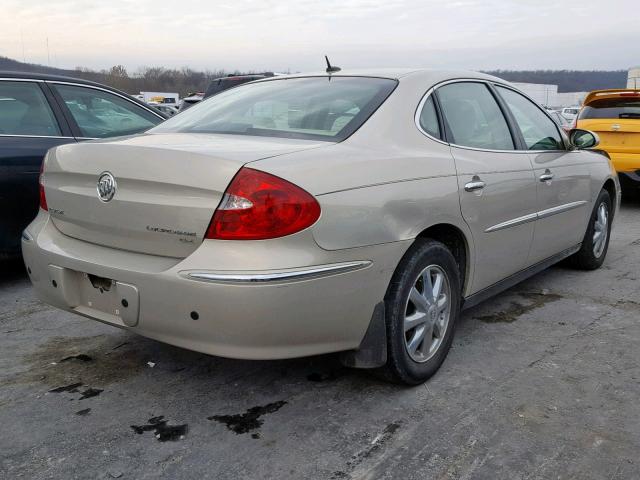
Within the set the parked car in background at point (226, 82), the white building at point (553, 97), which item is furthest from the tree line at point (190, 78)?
the parked car in background at point (226, 82)

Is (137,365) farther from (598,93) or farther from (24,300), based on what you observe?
(598,93)

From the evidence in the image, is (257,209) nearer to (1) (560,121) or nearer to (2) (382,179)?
(2) (382,179)

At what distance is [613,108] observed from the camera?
862 cm

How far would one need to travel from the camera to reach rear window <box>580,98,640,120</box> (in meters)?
8.40

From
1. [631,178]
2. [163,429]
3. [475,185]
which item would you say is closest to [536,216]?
[475,185]

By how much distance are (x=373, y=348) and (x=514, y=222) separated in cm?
139

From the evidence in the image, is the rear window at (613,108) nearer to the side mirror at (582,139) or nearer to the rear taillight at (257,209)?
the side mirror at (582,139)

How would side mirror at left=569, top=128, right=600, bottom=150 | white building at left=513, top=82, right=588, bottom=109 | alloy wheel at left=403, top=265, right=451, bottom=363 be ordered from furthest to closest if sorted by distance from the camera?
white building at left=513, top=82, right=588, bottom=109, side mirror at left=569, top=128, right=600, bottom=150, alloy wheel at left=403, top=265, right=451, bottom=363

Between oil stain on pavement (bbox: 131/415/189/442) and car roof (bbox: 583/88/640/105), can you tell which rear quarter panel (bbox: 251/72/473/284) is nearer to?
oil stain on pavement (bbox: 131/415/189/442)

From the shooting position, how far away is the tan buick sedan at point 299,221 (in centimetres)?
A: 232

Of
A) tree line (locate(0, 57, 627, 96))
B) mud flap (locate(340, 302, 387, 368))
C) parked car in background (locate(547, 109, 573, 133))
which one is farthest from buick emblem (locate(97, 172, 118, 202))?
tree line (locate(0, 57, 627, 96))

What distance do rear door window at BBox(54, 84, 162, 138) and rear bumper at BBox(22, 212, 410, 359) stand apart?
106 inches

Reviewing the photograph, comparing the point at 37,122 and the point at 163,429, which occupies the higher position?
the point at 37,122

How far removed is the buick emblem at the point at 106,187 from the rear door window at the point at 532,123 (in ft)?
8.19
